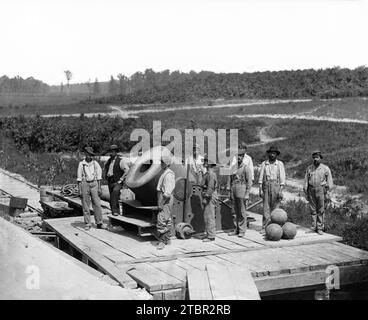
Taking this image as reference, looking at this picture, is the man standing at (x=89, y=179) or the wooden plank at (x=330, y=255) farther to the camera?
the man standing at (x=89, y=179)

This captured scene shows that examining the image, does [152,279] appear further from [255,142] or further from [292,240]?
[255,142]

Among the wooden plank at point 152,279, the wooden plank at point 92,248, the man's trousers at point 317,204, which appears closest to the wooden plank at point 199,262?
the wooden plank at point 152,279

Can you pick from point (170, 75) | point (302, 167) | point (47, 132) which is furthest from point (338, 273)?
point (170, 75)

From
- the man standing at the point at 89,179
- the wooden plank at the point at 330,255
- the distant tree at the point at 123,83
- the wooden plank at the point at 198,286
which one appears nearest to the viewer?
the wooden plank at the point at 198,286

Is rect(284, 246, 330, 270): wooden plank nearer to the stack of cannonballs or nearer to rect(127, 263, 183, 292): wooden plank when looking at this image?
the stack of cannonballs

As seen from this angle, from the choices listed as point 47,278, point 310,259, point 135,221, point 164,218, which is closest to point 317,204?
point 310,259

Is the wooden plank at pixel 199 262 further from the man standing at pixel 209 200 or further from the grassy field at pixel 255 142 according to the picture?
the grassy field at pixel 255 142

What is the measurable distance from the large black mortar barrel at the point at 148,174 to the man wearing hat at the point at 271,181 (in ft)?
4.58

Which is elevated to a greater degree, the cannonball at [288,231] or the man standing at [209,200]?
the man standing at [209,200]

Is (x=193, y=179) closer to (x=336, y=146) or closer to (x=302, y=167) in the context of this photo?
(x=302, y=167)

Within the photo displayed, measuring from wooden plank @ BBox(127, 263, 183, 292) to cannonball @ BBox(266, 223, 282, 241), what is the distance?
8.61ft

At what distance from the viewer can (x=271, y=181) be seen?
1132cm

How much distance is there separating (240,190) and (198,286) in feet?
11.1

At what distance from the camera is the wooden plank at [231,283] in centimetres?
756
